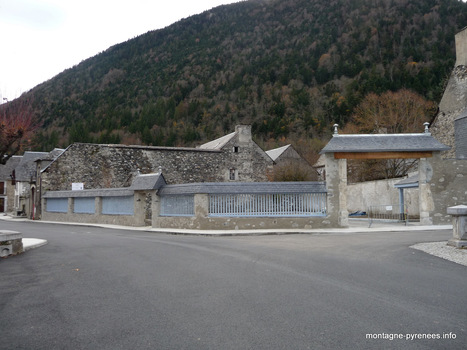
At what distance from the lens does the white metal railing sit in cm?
1794

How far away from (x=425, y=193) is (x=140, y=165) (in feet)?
75.3

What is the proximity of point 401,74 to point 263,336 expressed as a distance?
67.1 metres

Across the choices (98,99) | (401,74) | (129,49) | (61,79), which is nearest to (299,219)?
(401,74)

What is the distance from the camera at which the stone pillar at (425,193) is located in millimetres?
18344

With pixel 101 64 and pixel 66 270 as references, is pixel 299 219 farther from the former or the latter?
pixel 101 64

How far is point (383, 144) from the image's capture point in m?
18.5

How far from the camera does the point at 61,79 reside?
117 m

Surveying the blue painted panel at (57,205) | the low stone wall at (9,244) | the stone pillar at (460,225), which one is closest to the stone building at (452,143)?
the stone pillar at (460,225)

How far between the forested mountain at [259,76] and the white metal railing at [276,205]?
120 ft

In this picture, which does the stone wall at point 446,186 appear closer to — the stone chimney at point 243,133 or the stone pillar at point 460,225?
the stone pillar at point 460,225

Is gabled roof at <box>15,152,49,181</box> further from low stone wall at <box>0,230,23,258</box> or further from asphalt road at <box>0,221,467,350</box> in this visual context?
asphalt road at <box>0,221,467,350</box>

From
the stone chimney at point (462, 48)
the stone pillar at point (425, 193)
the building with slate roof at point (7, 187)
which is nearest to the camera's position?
the stone pillar at point (425, 193)

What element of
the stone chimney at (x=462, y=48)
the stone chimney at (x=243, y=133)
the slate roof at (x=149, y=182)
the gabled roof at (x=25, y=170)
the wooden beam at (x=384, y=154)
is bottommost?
the slate roof at (x=149, y=182)

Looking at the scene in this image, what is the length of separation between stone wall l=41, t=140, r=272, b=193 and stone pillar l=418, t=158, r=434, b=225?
18429 mm
